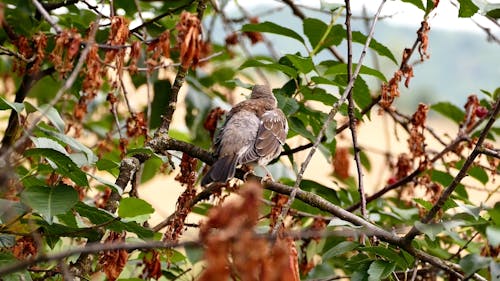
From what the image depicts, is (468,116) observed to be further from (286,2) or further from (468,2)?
(286,2)

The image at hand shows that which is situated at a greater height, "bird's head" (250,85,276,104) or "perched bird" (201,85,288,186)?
"bird's head" (250,85,276,104)

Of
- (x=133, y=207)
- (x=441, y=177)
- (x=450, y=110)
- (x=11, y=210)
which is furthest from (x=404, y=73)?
(x=11, y=210)

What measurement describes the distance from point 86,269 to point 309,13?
11.4 feet

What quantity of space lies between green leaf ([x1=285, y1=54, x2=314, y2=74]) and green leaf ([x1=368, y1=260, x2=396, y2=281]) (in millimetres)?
1114

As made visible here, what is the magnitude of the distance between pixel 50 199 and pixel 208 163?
106 cm

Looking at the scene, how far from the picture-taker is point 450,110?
501 centimetres

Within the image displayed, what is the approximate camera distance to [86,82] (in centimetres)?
304

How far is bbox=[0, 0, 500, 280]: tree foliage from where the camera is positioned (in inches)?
103

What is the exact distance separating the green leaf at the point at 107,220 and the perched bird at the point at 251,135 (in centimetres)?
84

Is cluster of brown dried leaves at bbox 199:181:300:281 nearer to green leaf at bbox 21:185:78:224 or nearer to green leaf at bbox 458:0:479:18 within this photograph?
green leaf at bbox 21:185:78:224

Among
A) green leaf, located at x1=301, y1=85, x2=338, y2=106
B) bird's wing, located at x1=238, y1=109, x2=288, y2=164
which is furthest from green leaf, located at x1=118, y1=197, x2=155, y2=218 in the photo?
green leaf, located at x1=301, y1=85, x2=338, y2=106

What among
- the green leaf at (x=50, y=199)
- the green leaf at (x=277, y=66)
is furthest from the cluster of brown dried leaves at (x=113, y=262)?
the green leaf at (x=277, y=66)

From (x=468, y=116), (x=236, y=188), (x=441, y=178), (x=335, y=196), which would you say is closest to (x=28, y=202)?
(x=236, y=188)

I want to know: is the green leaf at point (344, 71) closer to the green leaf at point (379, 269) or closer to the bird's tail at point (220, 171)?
the bird's tail at point (220, 171)
